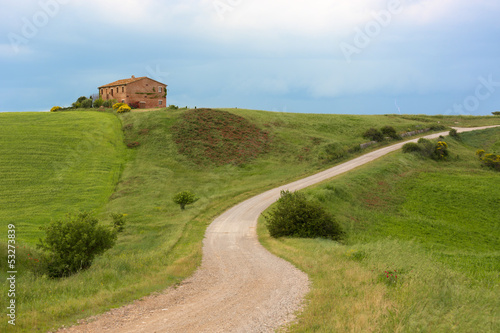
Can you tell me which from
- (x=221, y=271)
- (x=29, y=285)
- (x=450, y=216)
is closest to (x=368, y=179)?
(x=450, y=216)

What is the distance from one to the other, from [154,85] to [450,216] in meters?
70.6

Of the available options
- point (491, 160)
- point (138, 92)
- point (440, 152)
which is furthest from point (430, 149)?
point (138, 92)

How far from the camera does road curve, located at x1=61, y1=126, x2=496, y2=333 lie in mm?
9406

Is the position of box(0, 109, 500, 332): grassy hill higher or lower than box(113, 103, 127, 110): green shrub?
lower

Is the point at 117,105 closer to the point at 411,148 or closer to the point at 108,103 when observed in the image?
the point at 108,103

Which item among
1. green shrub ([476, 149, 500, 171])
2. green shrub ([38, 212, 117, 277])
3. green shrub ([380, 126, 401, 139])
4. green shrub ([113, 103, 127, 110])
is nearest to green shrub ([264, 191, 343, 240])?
green shrub ([38, 212, 117, 277])

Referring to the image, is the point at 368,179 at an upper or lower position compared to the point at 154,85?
lower

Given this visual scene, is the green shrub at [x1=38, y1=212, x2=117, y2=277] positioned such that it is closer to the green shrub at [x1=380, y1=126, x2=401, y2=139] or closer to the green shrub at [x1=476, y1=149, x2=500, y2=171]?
the green shrub at [x1=476, y1=149, x2=500, y2=171]

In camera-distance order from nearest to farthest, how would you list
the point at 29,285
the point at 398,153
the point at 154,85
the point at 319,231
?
the point at 29,285
the point at 319,231
the point at 398,153
the point at 154,85

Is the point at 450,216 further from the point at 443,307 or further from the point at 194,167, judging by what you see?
the point at 194,167

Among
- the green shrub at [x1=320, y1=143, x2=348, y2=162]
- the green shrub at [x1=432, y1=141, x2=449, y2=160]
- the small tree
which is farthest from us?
the green shrub at [x1=432, y1=141, x2=449, y2=160]

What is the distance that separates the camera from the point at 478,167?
54219 mm

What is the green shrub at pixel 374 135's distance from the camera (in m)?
69.3

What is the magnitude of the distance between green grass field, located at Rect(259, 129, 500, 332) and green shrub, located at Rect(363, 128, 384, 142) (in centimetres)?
1519
